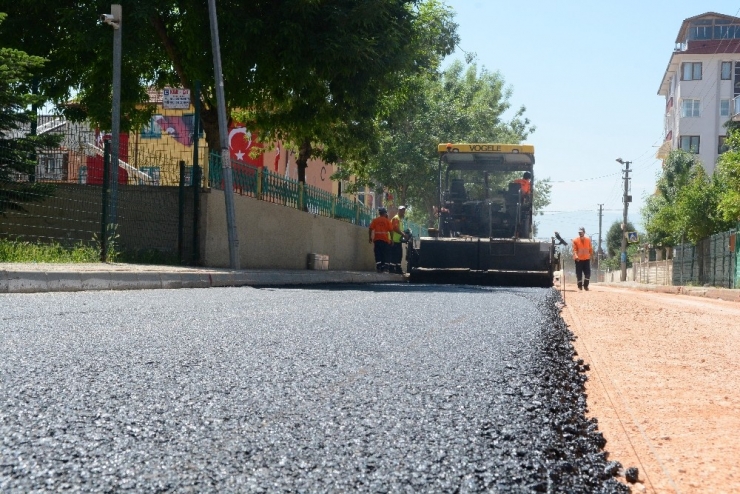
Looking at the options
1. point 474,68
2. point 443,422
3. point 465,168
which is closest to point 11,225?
point 465,168

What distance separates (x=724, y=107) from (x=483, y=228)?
149 ft

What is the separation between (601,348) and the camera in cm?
548

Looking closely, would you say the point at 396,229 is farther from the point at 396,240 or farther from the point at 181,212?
the point at 181,212

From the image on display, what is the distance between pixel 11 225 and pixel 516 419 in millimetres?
10600

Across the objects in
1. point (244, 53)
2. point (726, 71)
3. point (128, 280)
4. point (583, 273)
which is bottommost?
point (128, 280)

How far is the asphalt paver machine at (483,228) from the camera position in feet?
50.2

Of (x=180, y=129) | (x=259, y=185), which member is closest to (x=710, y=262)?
(x=259, y=185)

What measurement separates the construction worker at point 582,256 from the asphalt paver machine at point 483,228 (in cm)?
146

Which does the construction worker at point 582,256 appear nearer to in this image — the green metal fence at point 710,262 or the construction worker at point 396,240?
the construction worker at point 396,240

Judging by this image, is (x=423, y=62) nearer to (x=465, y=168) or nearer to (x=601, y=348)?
(x=465, y=168)

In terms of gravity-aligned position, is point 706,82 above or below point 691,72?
below

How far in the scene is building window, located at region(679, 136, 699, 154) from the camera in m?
55.8

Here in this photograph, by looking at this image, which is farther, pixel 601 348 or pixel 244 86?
pixel 244 86

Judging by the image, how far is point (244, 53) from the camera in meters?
16.0
